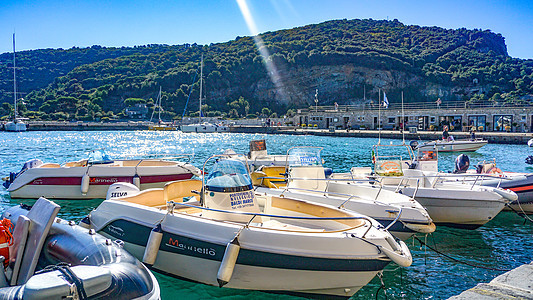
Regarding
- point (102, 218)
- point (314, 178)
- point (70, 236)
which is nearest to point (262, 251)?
point (70, 236)

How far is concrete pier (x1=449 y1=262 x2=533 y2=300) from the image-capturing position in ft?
14.7

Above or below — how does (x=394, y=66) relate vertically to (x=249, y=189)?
above

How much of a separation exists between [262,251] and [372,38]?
549 feet

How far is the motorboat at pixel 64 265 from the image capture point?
11.3ft

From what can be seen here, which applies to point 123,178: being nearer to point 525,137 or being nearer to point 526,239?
point 526,239

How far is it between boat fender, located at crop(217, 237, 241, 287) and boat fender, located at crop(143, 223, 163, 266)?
1.31 m

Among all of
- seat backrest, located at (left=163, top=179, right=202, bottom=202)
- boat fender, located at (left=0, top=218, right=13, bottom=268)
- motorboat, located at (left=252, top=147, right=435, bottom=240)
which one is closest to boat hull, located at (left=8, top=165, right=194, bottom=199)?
motorboat, located at (left=252, top=147, right=435, bottom=240)

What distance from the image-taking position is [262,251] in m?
5.85

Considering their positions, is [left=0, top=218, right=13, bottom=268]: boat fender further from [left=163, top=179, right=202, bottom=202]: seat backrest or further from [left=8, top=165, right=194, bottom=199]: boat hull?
[left=8, top=165, right=194, bottom=199]: boat hull

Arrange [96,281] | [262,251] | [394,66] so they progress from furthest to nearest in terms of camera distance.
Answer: [394,66], [262,251], [96,281]

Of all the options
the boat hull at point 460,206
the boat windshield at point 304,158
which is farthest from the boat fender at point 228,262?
the boat hull at point 460,206

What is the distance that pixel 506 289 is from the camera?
186 inches

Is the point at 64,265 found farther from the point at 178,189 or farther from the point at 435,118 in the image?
the point at 435,118

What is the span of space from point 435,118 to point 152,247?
66346 millimetres
